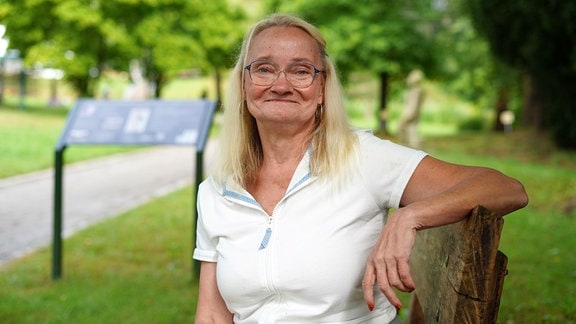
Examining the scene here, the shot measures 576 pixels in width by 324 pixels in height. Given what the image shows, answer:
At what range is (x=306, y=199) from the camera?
7.28ft

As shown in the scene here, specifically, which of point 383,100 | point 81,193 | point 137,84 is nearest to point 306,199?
point 81,193

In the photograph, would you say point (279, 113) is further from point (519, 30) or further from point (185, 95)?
point (185, 95)

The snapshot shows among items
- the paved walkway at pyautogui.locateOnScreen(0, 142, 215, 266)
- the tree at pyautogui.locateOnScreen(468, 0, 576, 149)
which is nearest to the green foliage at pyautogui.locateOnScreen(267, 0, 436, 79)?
the tree at pyautogui.locateOnScreen(468, 0, 576, 149)

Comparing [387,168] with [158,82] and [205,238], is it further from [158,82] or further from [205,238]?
[158,82]

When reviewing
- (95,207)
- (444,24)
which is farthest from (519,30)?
(444,24)

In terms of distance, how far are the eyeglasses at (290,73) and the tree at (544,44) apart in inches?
374

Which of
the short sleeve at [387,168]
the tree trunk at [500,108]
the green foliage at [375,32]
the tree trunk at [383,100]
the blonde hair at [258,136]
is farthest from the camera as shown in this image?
the tree trunk at [500,108]

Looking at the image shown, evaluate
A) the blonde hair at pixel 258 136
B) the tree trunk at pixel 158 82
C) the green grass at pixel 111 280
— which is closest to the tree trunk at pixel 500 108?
the tree trunk at pixel 158 82

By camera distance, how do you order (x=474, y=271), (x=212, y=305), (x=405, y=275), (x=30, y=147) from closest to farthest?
(x=474, y=271)
(x=405, y=275)
(x=212, y=305)
(x=30, y=147)

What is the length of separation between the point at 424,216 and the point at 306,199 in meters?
0.47

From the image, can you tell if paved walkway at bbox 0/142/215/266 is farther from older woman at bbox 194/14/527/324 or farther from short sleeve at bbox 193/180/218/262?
older woman at bbox 194/14/527/324

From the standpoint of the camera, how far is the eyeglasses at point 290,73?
235cm

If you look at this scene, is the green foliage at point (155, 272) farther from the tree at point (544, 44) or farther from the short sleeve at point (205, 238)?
the tree at point (544, 44)

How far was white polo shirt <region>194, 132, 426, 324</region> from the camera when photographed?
2.15m
